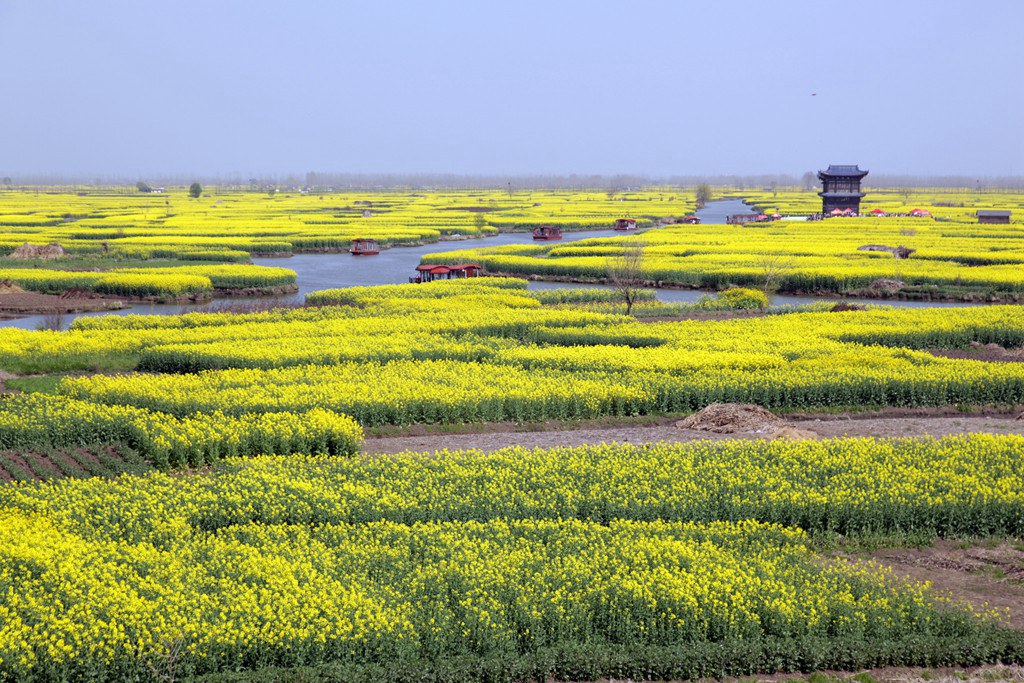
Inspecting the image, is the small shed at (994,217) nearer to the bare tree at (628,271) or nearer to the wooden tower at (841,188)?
the wooden tower at (841,188)

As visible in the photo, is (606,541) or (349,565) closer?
(349,565)

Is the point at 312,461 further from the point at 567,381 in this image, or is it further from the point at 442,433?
the point at 567,381

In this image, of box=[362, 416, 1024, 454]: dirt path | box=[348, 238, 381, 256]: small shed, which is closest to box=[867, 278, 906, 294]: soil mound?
box=[362, 416, 1024, 454]: dirt path

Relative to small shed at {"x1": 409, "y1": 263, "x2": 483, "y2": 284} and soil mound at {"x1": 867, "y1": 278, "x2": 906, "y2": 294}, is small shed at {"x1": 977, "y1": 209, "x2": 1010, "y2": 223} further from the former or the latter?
small shed at {"x1": 409, "y1": 263, "x2": 483, "y2": 284}

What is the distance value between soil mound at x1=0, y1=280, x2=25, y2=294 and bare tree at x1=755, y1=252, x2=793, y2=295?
129 ft

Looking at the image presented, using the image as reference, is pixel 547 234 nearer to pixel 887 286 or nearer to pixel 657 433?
pixel 887 286

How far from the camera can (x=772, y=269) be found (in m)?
51.6

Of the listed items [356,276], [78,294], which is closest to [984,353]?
[356,276]

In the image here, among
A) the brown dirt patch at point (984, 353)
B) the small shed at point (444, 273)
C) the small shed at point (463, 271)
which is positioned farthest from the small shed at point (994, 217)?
the brown dirt patch at point (984, 353)

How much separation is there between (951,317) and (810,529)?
25.6 m

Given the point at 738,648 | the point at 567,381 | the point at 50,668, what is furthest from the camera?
the point at 567,381

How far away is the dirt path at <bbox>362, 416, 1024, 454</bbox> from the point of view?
877 inches

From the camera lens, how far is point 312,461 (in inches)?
760

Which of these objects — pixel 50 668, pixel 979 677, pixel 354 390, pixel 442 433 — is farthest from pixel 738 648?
pixel 354 390
